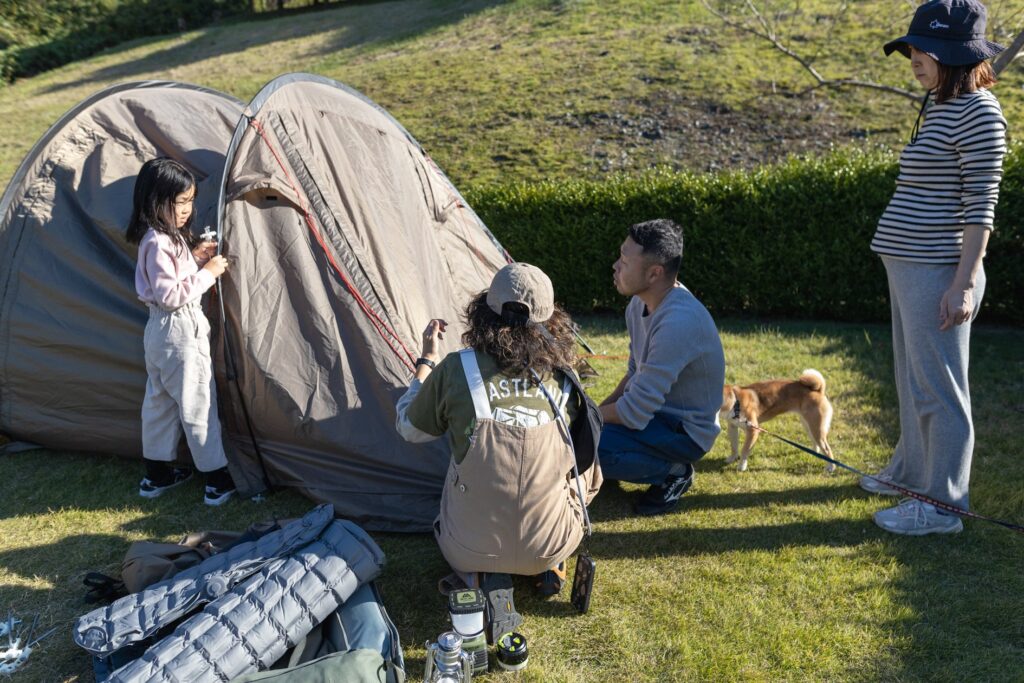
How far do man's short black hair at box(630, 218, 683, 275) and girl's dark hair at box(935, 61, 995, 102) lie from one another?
1.22 m

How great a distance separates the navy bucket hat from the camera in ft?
10.6

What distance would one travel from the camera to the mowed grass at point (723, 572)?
2953 mm

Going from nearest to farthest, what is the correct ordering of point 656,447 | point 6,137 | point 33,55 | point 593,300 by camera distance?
point 656,447, point 593,300, point 6,137, point 33,55

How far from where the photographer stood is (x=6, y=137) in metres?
13.7

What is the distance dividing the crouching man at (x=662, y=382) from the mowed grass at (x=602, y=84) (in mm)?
5690

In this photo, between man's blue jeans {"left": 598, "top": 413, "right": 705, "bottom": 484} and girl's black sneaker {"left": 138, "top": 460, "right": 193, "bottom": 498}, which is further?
girl's black sneaker {"left": 138, "top": 460, "right": 193, "bottom": 498}

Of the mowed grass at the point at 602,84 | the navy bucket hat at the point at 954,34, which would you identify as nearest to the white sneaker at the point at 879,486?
the navy bucket hat at the point at 954,34

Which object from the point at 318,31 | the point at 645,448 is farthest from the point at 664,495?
the point at 318,31

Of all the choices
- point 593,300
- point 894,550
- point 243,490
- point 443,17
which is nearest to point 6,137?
point 443,17

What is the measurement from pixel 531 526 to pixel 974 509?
93.8 inches

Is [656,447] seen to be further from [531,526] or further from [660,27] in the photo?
[660,27]

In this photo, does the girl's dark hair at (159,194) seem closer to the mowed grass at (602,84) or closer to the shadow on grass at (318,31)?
the mowed grass at (602,84)

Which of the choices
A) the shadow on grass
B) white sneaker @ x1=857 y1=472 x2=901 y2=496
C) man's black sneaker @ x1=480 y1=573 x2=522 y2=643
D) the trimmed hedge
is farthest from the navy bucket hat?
the shadow on grass

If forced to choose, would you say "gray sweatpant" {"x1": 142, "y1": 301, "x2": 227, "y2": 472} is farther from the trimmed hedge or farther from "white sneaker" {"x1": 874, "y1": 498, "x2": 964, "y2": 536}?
the trimmed hedge
